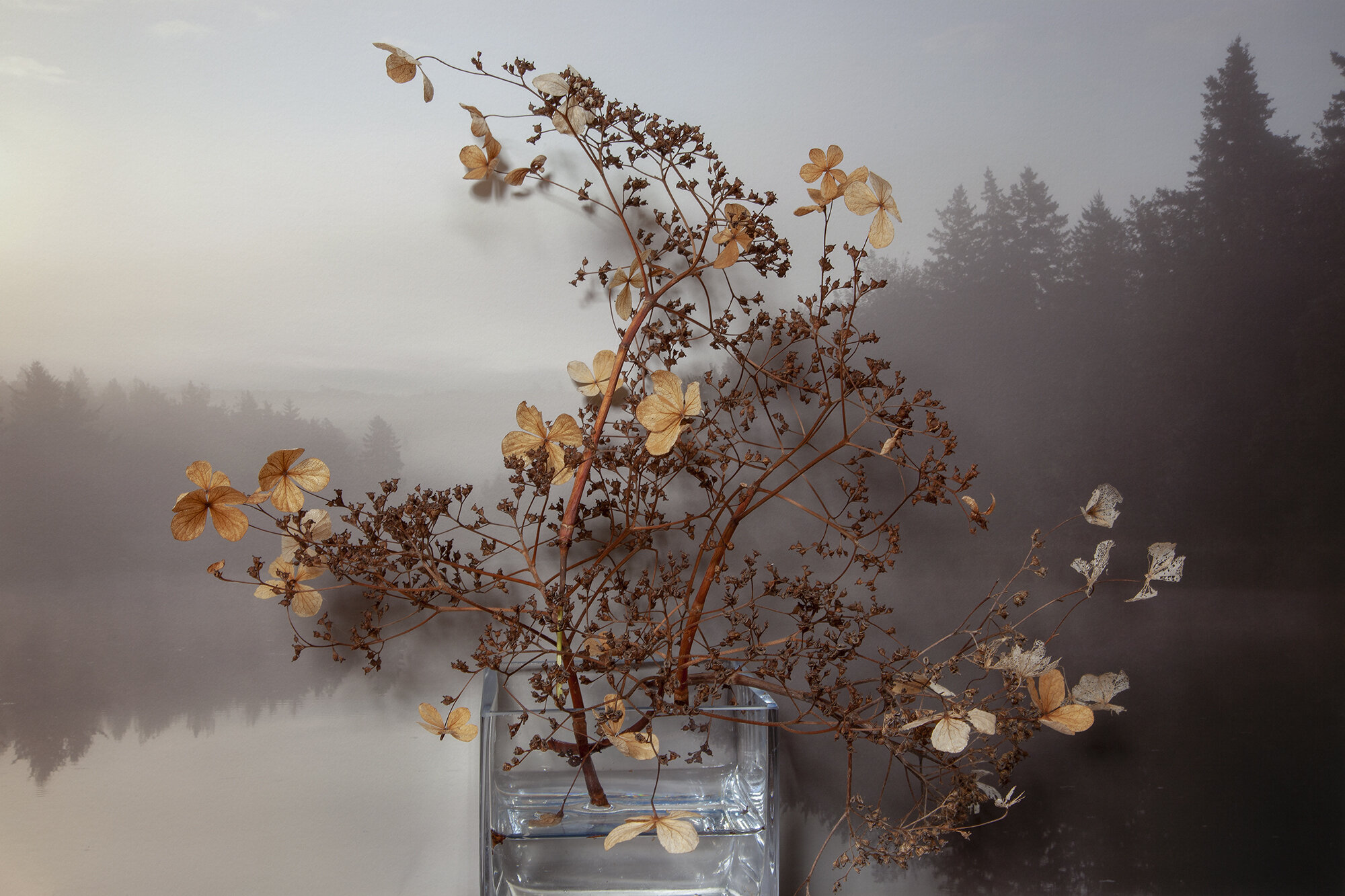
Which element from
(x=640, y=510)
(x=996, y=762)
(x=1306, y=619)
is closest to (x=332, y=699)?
(x=640, y=510)

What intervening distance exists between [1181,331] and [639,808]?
0.89 meters

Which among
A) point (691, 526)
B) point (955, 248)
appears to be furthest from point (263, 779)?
point (955, 248)

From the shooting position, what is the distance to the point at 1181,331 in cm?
102

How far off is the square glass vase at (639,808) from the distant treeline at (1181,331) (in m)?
0.48

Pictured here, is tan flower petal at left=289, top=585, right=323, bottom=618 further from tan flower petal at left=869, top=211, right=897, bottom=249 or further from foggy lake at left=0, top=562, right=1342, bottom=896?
tan flower petal at left=869, top=211, right=897, bottom=249

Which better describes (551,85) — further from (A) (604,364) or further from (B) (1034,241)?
(B) (1034,241)

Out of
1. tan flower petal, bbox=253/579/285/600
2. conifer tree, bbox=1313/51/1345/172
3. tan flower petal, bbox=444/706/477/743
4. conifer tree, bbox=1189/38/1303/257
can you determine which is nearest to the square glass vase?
tan flower petal, bbox=444/706/477/743

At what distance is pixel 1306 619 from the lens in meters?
1.02

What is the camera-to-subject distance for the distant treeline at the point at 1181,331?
1.00 meters

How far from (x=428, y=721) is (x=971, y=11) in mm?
1072

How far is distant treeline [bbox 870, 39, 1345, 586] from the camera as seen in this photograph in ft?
3.27

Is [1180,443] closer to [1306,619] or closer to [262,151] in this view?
[1306,619]

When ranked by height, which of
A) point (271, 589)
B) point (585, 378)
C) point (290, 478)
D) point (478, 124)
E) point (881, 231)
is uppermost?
point (478, 124)

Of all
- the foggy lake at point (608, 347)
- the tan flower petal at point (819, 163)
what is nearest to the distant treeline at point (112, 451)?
the foggy lake at point (608, 347)
